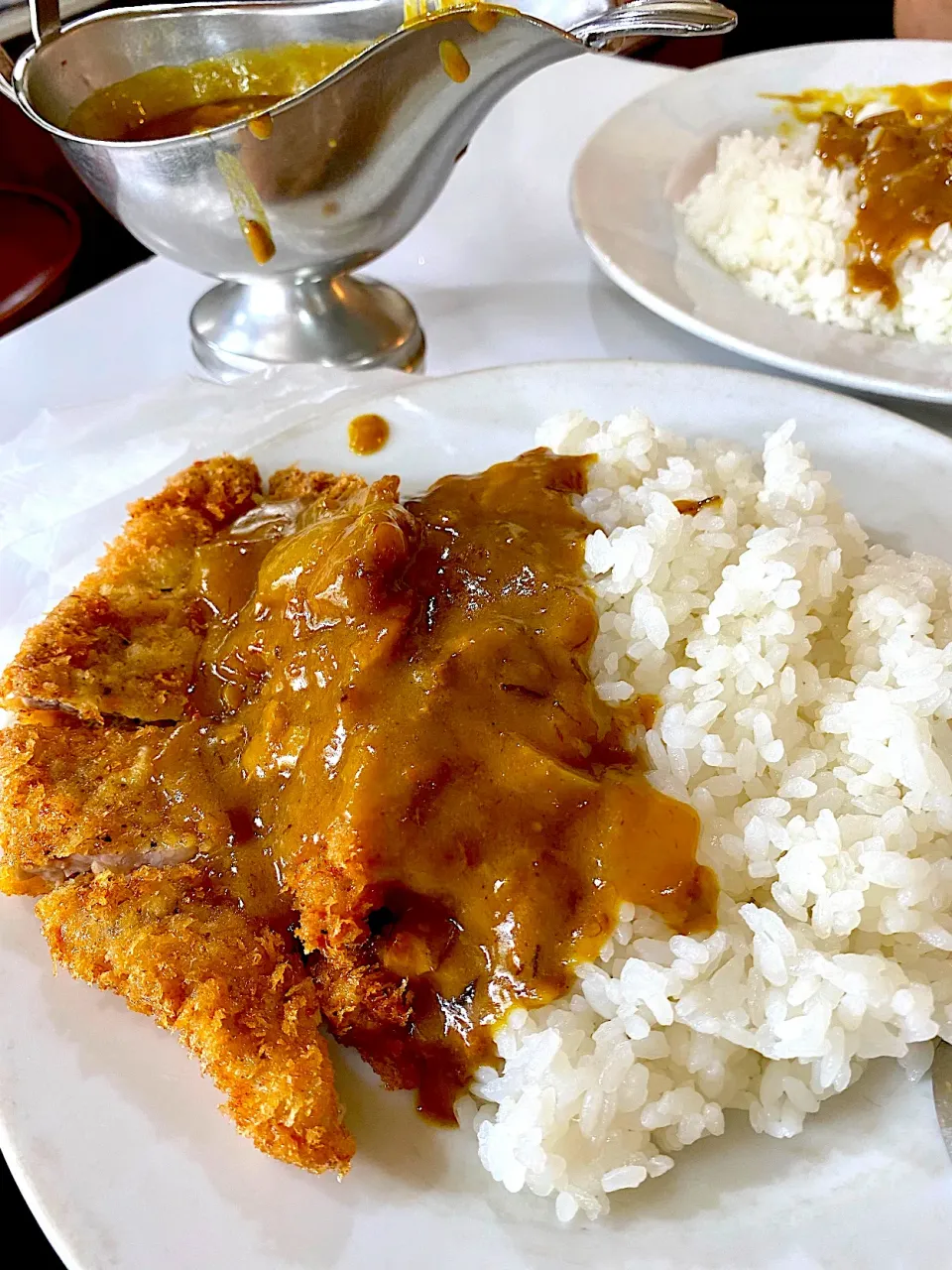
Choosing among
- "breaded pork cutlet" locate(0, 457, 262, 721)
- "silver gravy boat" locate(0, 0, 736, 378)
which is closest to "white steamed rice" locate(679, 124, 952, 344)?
"silver gravy boat" locate(0, 0, 736, 378)

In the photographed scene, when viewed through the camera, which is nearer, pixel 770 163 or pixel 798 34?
pixel 770 163

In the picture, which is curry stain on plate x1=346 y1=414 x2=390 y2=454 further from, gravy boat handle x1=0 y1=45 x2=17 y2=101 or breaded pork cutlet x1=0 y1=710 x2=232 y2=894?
gravy boat handle x1=0 y1=45 x2=17 y2=101

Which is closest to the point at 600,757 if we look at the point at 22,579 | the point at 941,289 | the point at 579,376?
the point at 579,376

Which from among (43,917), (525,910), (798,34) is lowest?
(798,34)

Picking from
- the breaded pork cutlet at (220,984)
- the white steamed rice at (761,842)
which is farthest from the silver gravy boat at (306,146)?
the breaded pork cutlet at (220,984)

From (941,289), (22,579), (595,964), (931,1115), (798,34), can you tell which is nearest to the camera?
(931,1115)

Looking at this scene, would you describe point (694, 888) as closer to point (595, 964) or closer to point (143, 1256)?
point (595, 964)

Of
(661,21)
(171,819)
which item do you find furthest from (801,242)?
(171,819)
